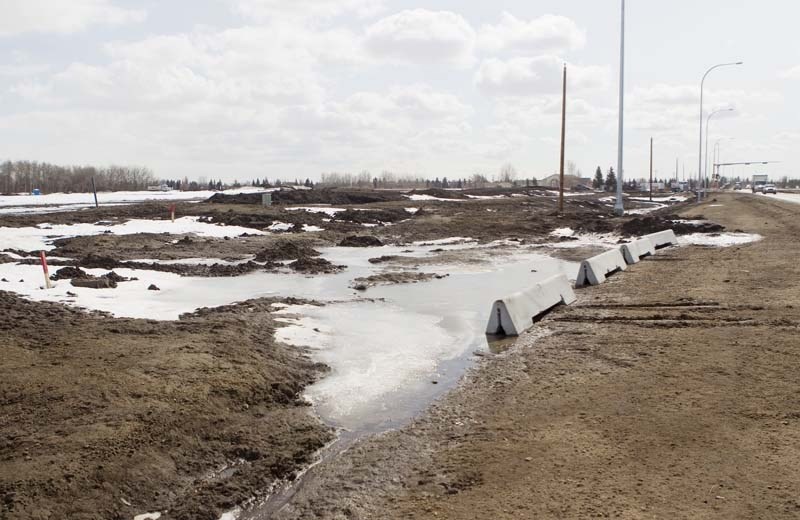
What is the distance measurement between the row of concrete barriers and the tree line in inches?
3586

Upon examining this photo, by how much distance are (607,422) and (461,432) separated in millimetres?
1402

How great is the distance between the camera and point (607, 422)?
6.21m

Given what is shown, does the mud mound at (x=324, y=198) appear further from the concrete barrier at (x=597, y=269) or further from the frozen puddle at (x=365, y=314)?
the concrete barrier at (x=597, y=269)

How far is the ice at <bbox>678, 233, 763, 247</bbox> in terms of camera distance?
75.9 feet

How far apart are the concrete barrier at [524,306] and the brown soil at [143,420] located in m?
3.33

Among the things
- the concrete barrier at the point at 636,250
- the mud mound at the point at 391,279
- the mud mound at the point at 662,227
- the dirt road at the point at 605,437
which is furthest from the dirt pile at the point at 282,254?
the mud mound at the point at 662,227

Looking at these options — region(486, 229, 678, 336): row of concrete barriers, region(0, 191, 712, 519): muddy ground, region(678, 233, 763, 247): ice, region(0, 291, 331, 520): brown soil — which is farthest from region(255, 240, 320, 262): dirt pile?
region(678, 233, 763, 247): ice

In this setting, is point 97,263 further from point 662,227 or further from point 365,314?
point 662,227

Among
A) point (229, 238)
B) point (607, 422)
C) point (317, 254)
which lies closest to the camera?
point (607, 422)

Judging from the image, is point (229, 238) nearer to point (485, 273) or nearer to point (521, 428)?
point (485, 273)

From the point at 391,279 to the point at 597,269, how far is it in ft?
17.3

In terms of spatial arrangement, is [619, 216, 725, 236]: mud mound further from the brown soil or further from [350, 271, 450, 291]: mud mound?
the brown soil

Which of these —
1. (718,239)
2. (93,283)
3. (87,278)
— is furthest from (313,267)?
(718,239)

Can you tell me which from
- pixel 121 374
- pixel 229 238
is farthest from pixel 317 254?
pixel 121 374
